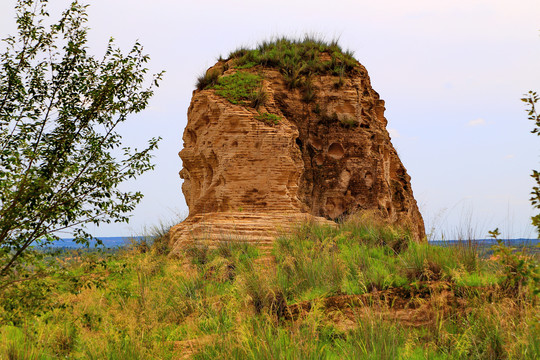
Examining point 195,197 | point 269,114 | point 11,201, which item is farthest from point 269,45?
point 11,201

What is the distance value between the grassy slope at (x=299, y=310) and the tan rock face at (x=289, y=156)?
98.9 inches

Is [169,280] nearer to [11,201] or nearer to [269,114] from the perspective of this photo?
[11,201]

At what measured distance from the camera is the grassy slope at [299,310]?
16.3 feet

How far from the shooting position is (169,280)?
8820 millimetres

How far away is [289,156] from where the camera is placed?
1281cm

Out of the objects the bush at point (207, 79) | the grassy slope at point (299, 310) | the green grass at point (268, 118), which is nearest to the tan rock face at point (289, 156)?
the green grass at point (268, 118)

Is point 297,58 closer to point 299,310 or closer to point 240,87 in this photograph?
point 240,87

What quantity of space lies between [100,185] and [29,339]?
2.33m

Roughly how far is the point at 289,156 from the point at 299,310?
6910mm

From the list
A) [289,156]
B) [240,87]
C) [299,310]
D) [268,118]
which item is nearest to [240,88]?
[240,87]

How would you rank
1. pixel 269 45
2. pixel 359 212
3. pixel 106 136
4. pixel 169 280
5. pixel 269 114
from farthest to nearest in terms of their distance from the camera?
pixel 269 45 < pixel 359 212 < pixel 269 114 < pixel 169 280 < pixel 106 136

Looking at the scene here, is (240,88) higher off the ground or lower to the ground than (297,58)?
lower

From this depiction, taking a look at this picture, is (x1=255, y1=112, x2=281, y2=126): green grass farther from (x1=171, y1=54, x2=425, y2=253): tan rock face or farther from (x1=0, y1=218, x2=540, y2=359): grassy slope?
(x1=0, y1=218, x2=540, y2=359): grassy slope

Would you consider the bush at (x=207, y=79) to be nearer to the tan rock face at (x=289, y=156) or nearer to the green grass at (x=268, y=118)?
the tan rock face at (x=289, y=156)
